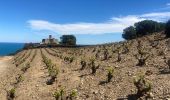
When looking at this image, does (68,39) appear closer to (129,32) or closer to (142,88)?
(129,32)

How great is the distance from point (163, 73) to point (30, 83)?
38.5ft

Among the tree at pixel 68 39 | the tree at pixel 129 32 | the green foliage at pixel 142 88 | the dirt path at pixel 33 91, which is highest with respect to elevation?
the tree at pixel 129 32

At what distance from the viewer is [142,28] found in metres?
90.3

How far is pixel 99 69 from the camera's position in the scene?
30.5 metres

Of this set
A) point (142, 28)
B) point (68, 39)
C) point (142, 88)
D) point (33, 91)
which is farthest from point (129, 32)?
point (142, 88)

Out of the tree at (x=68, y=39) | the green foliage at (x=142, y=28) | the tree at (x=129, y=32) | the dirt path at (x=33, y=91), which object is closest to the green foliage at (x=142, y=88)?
the dirt path at (x=33, y=91)

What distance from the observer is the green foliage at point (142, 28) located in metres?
87.6

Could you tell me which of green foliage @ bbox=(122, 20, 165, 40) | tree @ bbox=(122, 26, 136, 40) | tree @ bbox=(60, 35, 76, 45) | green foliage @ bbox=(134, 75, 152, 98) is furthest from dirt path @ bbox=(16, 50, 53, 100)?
tree @ bbox=(60, 35, 76, 45)

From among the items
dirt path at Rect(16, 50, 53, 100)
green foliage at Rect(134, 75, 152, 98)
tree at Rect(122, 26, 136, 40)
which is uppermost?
tree at Rect(122, 26, 136, 40)

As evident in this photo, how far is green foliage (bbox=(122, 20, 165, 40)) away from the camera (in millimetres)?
87631

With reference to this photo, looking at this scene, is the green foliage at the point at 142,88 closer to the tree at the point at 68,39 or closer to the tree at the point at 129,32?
the tree at the point at 129,32

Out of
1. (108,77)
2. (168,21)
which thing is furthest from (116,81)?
(168,21)

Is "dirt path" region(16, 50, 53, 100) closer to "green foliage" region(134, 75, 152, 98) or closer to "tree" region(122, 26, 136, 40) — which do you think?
"green foliage" region(134, 75, 152, 98)

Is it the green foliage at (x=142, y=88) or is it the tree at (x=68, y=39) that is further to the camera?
the tree at (x=68, y=39)
